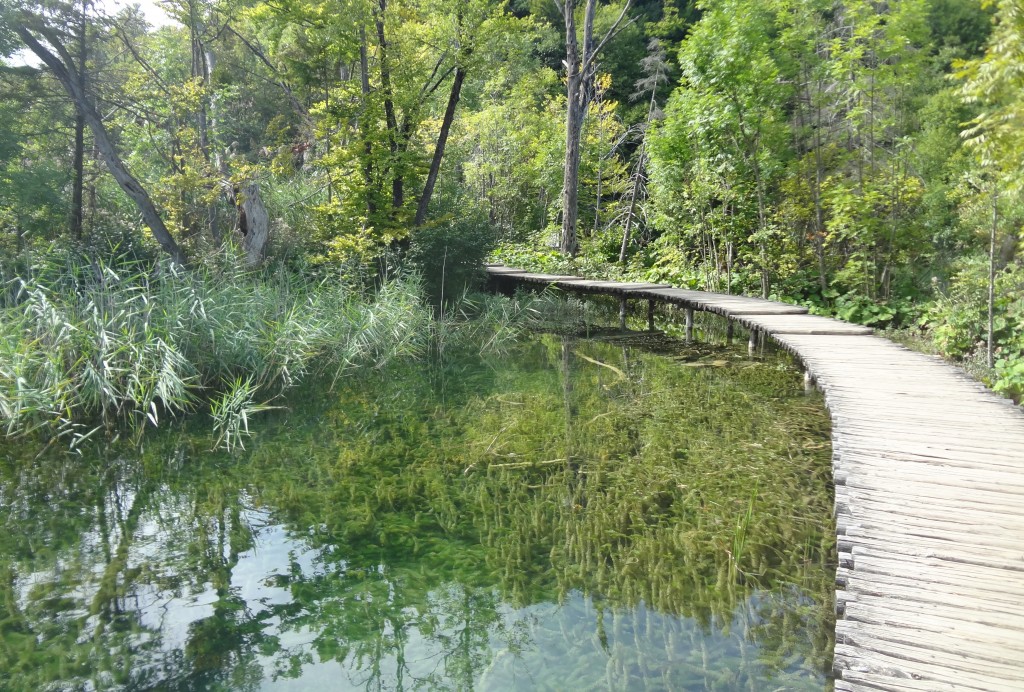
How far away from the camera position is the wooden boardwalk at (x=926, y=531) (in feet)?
5.80

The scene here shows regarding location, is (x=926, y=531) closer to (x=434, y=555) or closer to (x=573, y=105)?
(x=434, y=555)

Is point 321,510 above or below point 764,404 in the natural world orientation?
below

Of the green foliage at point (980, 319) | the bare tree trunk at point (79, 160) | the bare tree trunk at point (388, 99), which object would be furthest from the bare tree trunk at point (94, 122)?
the green foliage at point (980, 319)

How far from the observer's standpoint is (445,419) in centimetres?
555

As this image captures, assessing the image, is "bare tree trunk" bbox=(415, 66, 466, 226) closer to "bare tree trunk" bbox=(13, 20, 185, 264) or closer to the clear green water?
"bare tree trunk" bbox=(13, 20, 185, 264)

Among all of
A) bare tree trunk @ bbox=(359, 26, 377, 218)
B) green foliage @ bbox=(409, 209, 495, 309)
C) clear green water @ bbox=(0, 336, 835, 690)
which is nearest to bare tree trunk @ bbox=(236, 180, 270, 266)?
bare tree trunk @ bbox=(359, 26, 377, 218)

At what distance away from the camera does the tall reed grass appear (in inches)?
197

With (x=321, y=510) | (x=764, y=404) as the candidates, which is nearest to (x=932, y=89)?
(x=764, y=404)

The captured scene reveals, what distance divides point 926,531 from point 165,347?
477 centimetres

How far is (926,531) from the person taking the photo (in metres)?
2.42

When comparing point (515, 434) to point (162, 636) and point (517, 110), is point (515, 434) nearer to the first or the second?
point (162, 636)

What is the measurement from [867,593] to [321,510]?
107 inches

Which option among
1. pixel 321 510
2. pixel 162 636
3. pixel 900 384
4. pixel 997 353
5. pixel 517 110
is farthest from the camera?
pixel 517 110

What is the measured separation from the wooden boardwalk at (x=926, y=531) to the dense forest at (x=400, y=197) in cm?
209
